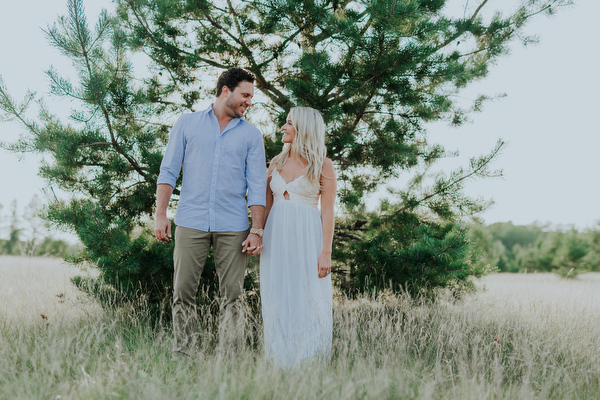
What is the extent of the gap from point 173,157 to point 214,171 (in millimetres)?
291

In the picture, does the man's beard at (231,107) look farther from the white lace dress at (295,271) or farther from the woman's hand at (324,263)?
the woman's hand at (324,263)

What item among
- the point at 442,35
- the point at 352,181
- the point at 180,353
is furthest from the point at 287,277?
the point at 442,35

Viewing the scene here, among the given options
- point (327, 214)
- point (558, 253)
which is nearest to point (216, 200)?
point (327, 214)

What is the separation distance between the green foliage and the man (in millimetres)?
881

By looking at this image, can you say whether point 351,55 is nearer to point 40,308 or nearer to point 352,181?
point 352,181

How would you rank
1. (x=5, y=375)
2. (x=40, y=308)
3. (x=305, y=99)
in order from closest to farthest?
(x=5, y=375)
(x=305, y=99)
(x=40, y=308)

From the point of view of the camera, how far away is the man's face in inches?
110

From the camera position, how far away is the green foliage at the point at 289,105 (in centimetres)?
339

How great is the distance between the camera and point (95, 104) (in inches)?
135

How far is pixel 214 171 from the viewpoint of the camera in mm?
2723

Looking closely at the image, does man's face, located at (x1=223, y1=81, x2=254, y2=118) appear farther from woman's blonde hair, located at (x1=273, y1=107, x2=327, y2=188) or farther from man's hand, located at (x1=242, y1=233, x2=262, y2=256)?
man's hand, located at (x1=242, y1=233, x2=262, y2=256)

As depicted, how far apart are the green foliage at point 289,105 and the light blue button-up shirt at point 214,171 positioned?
0.90 metres

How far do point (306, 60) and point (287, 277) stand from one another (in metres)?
1.73

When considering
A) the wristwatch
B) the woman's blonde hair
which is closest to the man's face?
the woman's blonde hair
